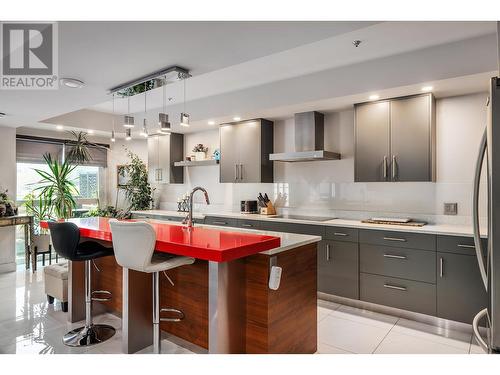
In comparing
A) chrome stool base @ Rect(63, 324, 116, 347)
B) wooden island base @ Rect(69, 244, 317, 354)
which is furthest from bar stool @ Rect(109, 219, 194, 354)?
chrome stool base @ Rect(63, 324, 116, 347)

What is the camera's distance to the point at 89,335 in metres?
2.68

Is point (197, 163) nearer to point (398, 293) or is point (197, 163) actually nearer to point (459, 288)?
point (398, 293)

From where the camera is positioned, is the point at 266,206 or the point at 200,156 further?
the point at 200,156

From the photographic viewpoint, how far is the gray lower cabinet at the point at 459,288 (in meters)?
2.74

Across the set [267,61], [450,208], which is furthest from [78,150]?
[450,208]

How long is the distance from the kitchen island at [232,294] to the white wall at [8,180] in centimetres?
330

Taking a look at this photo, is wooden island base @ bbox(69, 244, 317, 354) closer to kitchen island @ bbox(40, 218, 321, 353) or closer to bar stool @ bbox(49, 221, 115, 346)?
kitchen island @ bbox(40, 218, 321, 353)

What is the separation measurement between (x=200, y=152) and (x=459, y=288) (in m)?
Answer: 3.98

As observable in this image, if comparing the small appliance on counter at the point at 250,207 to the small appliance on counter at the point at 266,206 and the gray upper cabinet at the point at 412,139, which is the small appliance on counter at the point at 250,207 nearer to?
the small appliance on counter at the point at 266,206

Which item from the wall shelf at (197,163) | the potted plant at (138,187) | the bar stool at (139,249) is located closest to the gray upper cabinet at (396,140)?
the wall shelf at (197,163)

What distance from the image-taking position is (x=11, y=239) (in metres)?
5.05

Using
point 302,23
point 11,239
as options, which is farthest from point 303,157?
point 11,239

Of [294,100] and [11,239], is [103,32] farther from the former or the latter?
[11,239]
